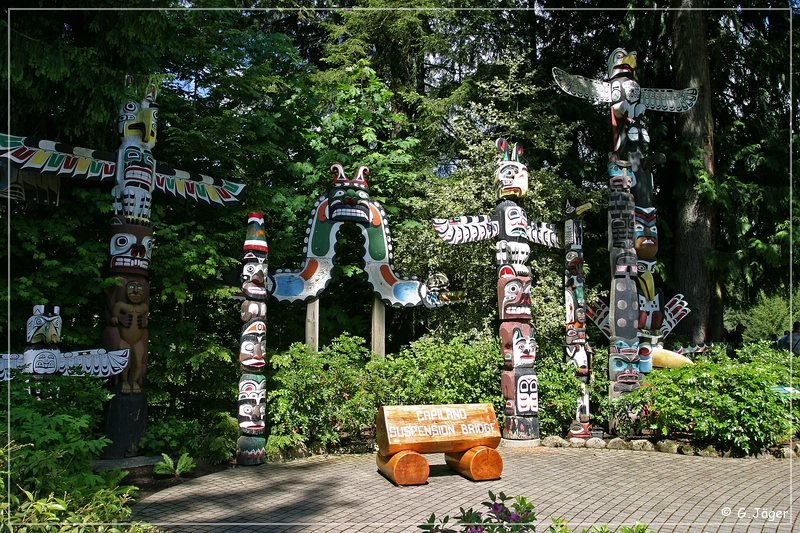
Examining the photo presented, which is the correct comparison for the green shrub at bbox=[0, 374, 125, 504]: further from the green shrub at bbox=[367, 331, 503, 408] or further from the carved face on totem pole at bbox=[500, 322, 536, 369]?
the carved face on totem pole at bbox=[500, 322, 536, 369]

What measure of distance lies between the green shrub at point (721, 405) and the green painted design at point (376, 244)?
14.2ft

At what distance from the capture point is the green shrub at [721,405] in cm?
809

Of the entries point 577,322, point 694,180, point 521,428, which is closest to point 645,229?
point 577,322

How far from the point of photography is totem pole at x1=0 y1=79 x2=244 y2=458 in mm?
7590

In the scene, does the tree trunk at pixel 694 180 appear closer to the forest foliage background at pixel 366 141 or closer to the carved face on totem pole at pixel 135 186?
the forest foliage background at pixel 366 141

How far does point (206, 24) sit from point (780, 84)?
12.9 meters

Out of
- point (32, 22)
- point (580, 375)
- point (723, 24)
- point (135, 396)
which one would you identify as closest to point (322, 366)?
point (135, 396)

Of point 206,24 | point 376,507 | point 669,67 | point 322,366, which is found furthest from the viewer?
A: point 669,67

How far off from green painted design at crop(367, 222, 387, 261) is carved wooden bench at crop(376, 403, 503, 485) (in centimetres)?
313

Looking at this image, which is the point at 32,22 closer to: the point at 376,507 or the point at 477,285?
the point at 376,507

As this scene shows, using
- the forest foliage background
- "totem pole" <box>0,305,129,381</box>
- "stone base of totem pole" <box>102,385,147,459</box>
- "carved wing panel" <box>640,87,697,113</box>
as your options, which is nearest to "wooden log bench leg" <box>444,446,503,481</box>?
the forest foliage background

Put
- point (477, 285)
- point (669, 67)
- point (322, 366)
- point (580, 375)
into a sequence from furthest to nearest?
point (669, 67) → point (477, 285) → point (580, 375) → point (322, 366)

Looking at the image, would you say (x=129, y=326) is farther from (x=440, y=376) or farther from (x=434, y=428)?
(x=440, y=376)

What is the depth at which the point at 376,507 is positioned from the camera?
580cm
